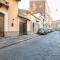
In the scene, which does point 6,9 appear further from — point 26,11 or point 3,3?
point 26,11

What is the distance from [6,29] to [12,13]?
3.55 m

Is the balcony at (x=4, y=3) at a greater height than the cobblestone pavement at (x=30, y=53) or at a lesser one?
greater

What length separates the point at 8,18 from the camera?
→ 101 feet

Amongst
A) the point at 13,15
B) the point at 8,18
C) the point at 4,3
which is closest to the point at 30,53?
the point at 4,3

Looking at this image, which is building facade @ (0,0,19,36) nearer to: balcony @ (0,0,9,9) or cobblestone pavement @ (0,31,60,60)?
balcony @ (0,0,9,9)

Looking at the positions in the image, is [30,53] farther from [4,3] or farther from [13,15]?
[13,15]

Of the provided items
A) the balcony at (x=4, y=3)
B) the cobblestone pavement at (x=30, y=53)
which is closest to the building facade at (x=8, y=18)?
the balcony at (x=4, y=3)

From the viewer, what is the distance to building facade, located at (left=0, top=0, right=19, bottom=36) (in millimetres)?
29094

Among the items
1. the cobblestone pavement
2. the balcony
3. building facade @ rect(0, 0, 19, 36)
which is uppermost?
the balcony

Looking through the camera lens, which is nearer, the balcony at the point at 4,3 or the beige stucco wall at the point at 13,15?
the balcony at the point at 4,3

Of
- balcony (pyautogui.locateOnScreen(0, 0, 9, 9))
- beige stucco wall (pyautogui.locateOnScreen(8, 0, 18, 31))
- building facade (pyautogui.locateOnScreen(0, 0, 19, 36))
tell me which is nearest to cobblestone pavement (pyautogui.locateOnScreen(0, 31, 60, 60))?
balcony (pyautogui.locateOnScreen(0, 0, 9, 9))

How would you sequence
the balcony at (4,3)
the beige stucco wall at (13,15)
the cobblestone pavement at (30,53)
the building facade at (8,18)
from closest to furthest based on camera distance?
1. the cobblestone pavement at (30,53)
2. the balcony at (4,3)
3. the building facade at (8,18)
4. the beige stucco wall at (13,15)

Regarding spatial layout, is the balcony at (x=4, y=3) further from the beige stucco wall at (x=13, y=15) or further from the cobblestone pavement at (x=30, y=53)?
the cobblestone pavement at (x=30, y=53)

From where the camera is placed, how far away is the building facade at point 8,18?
95.5 ft
